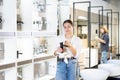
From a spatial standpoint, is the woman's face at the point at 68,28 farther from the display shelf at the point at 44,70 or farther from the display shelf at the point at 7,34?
the display shelf at the point at 44,70

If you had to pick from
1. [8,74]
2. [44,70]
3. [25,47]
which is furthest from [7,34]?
[44,70]

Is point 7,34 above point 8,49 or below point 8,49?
above

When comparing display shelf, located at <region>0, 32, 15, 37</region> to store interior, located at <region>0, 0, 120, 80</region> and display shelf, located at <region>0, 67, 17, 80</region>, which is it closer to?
store interior, located at <region>0, 0, 120, 80</region>

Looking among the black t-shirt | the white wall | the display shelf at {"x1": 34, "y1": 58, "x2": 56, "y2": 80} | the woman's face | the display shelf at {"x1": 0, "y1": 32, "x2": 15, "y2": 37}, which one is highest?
the white wall

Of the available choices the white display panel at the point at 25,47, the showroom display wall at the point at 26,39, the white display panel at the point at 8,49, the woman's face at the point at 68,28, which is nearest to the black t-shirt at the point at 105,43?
the showroom display wall at the point at 26,39

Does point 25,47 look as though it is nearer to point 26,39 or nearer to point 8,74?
point 26,39

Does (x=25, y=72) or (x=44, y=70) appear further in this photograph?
(x=44, y=70)

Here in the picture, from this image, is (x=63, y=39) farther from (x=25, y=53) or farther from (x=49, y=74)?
(x=49, y=74)

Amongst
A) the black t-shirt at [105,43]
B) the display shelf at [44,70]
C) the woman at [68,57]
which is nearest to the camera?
the woman at [68,57]

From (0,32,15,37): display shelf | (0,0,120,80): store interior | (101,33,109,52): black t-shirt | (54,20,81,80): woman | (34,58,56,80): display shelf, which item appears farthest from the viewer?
(101,33,109,52): black t-shirt

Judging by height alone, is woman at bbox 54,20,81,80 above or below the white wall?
below

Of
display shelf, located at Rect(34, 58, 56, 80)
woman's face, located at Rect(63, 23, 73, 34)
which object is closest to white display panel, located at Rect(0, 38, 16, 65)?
woman's face, located at Rect(63, 23, 73, 34)

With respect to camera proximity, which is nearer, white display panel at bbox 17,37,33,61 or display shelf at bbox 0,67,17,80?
display shelf at bbox 0,67,17,80

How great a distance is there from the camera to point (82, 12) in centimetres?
820
